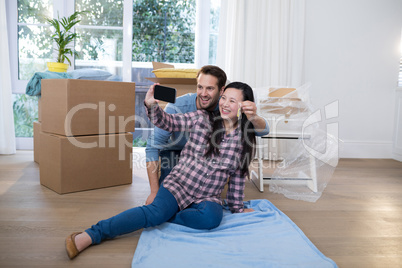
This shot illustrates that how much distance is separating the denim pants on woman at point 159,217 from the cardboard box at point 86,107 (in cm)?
77

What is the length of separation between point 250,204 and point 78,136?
106cm

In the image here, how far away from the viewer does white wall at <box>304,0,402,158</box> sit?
337 centimetres

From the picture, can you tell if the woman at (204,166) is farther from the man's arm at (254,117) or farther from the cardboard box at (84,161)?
the cardboard box at (84,161)

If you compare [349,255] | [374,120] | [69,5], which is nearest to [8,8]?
[69,5]

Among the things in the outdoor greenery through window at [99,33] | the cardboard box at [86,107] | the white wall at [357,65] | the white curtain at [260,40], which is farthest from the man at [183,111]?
the white wall at [357,65]

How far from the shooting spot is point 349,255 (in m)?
1.25

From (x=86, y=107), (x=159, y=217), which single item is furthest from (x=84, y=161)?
(x=159, y=217)

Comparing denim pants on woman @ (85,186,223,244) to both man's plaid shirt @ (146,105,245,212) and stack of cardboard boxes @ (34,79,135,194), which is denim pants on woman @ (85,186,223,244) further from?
stack of cardboard boxes @ (34,79,135,194)

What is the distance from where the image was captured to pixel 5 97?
119 inches

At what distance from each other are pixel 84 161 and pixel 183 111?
2.24ft

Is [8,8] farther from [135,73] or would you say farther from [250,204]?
[250,204]

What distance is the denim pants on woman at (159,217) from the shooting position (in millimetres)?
1254

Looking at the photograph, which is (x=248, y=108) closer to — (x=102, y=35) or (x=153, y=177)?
(x=153, y=177)

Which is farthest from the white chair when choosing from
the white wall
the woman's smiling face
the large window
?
the large window
